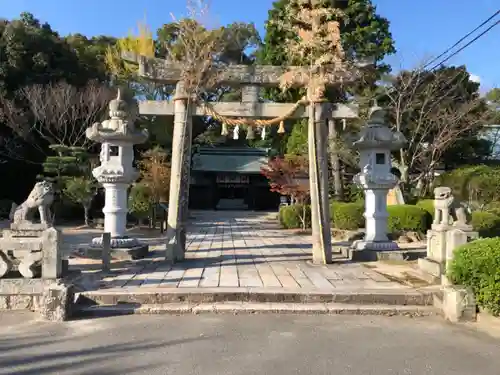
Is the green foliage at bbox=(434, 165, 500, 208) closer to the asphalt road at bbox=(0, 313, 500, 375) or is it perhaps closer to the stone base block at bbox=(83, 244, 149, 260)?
the stone base block at bbox=(83, 244, 149, 260)

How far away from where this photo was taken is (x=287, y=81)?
9.54 meters

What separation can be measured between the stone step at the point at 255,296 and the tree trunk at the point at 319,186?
293 centimetres

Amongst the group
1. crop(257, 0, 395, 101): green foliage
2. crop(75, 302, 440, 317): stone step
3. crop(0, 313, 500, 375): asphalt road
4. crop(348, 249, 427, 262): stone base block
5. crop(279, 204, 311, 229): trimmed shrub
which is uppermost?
crop(257, 0, 395, 101): green foliage

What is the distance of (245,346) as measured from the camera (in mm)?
4723

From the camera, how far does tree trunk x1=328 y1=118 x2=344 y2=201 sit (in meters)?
19.3

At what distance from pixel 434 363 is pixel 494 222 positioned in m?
11.3

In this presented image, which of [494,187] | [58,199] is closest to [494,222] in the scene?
[494,187]

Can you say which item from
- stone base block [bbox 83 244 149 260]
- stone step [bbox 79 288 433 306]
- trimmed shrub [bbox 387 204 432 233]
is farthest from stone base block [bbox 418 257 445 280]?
trimmed shrub [bbox 387 204 432 233]

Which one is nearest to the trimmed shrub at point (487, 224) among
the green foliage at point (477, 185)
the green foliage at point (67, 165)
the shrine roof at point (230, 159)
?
the green foliage at point (477, 185)

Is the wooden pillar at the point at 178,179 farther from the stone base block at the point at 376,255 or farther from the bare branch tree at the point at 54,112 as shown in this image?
the bare branch tree at the point at 54,112

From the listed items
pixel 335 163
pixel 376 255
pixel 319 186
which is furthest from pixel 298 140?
pixel 319 186

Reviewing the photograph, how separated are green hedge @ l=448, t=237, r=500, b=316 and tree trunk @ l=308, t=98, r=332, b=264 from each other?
3.40 meters

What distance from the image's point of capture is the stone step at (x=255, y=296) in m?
6.21

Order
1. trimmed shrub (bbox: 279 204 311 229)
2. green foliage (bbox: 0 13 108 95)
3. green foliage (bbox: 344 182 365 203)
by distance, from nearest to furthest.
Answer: trimmed shrub (bbox: 279 204 311 229)
green foliage (bbox: 344 182 365 203)
green foliage (bbox: 0 13 108 95)
